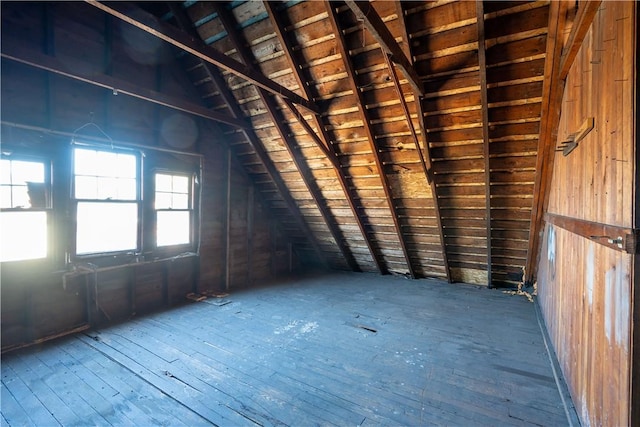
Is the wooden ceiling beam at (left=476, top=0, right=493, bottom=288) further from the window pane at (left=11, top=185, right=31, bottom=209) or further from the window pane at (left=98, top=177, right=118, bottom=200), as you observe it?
the window pane at (left=11, top=185, right=31, bottom=209)

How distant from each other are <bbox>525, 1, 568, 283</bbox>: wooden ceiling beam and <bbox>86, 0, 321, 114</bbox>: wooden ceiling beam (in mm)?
2340

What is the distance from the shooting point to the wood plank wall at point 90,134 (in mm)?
3006

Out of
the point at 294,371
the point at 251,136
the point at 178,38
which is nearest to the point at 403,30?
the point at 178,38

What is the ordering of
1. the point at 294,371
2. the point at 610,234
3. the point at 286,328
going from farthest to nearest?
the point at 286,328 → the point at 294,371 → the point at 610,234

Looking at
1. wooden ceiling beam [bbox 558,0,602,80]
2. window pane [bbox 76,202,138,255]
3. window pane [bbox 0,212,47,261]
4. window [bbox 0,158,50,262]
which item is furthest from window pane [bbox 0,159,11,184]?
wooden ceiling beam [bbox 558,0,602,80]

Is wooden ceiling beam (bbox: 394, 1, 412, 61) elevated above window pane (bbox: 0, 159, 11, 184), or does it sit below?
above

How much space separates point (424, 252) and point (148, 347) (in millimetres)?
4352

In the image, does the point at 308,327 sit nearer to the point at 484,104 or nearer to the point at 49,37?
the point at 484,104

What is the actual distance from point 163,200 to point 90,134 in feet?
3.95

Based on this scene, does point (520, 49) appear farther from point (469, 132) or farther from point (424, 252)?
point (424, 252)

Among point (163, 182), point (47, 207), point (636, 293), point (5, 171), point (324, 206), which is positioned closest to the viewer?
point (636, 293)

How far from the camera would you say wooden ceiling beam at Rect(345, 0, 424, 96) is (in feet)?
6.45

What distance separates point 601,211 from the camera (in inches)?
63.6

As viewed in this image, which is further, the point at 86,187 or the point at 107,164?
the point at 107,164
